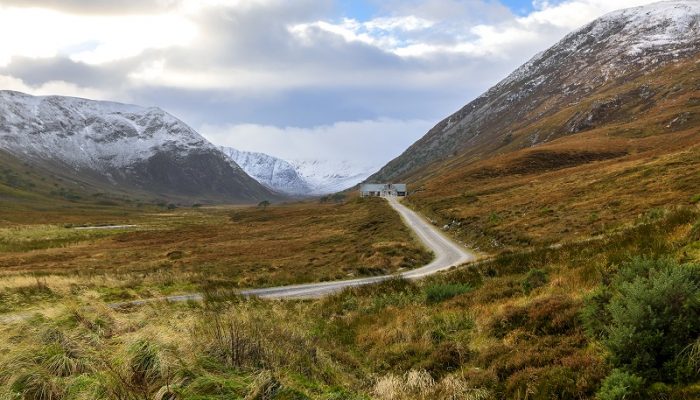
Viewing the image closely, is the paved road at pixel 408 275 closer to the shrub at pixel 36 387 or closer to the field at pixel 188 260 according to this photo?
the field at pixel 188 260

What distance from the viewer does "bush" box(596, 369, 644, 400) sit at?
6348 millimetres

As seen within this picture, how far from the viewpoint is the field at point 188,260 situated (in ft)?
91.0

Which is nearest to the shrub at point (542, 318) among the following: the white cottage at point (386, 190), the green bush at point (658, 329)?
the green bush at point (658, 329)

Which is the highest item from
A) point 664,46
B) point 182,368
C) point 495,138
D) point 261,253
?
point 664,46

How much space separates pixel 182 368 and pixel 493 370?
216 inches

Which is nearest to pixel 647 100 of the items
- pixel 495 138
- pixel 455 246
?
pixel 495 138

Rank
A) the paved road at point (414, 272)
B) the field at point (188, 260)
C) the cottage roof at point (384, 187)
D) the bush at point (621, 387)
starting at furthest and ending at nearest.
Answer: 1. the cottage roof at point (384, 187)
2. the field at point (188, 260)
3. the paved road at point (414, 272)
4. the bush at point (621, 387)

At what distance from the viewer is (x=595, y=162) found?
261 ft

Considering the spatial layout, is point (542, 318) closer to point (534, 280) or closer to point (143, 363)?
point (534, 280)

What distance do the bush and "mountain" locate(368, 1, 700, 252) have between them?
21.3 meters

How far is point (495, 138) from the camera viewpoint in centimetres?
19062

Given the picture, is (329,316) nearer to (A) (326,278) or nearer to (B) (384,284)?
(B) (384,284)

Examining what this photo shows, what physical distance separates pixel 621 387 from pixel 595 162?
83.2 m

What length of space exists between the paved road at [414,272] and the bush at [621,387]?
1744 cm
